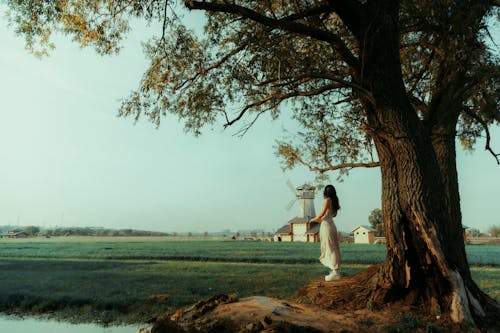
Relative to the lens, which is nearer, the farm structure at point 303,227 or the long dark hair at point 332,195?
the long dark hair at point 332,195

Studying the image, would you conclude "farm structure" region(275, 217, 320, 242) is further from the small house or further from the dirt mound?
the dirt mound

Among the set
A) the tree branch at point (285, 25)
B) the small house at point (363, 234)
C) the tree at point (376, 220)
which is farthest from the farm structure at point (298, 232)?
the tree branch at point (285, 25)

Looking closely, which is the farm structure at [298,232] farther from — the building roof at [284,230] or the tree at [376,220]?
the tree at [376,220]

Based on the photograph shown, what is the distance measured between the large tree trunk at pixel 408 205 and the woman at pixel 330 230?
2044mm

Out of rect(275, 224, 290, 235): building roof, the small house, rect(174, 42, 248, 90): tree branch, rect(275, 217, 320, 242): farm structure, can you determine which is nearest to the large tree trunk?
rect(174, 42, 248, 90): tree branch

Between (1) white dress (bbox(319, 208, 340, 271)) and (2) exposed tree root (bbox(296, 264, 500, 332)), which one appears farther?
(1) white dress (bbox(319, 208, 340, 271))

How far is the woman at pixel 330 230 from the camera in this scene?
40.8ft

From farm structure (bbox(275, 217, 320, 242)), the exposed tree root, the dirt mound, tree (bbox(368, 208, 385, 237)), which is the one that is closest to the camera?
the dirt mound

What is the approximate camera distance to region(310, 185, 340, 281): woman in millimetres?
12422

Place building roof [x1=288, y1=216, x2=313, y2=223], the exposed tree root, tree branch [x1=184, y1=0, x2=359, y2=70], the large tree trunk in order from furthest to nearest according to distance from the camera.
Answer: building roof [x1=288, y1=216, x2=313, y2=223], tree branch [x1=184, y1=0, x2=359, y2=70], the large tree trunk, the exposed tree root

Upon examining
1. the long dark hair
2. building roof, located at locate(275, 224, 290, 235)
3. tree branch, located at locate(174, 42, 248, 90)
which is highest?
tree branch, located at locate(174, 42, 248, 90)

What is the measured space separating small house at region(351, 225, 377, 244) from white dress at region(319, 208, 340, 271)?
6417 centimetres

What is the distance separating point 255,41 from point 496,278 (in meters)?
18.9

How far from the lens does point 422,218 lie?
9852mm
